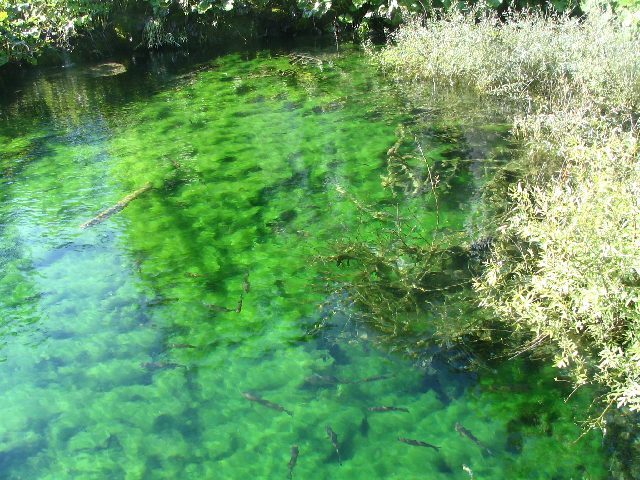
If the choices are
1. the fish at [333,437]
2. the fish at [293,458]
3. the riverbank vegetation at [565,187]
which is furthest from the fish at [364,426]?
the riverbank vegetation at [565,187]

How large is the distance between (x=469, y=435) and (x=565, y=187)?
224 cm

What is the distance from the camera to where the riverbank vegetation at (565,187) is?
12.1 ft

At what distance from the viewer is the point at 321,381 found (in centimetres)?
427

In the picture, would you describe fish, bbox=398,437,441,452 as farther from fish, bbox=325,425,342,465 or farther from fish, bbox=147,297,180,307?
fish, bbox=147,297,180,307

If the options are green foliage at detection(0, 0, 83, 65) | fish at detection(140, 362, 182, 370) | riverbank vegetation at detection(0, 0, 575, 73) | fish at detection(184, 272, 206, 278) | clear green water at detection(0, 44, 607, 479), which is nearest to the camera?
clear green water at detection(0, 44, 607, 479)

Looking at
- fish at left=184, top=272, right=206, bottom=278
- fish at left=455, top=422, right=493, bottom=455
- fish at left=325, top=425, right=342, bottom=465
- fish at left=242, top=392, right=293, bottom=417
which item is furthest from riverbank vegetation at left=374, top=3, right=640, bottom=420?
fish at left=184, top=272, right=206, bottom=278

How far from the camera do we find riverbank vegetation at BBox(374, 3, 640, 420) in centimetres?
368

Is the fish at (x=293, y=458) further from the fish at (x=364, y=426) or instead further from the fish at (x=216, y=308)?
the fish at (x=216, y=308)

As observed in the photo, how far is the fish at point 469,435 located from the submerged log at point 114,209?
4741 millimetres

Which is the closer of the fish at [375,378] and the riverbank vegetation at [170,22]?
the fish at [375,378]

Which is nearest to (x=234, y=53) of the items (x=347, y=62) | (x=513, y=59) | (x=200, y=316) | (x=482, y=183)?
(x=347, y=62)

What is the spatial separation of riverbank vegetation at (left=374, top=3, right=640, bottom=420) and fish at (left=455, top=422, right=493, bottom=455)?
704mm

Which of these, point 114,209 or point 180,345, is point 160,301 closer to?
point 180,345

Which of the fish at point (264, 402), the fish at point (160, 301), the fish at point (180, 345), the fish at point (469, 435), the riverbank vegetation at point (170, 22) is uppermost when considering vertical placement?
the riverbank vegetation at point (170, 22)
